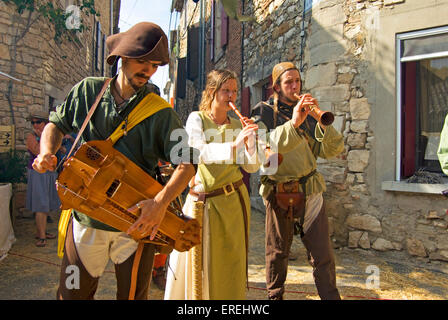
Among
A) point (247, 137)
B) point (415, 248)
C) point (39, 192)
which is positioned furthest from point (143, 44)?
point (39, 192)

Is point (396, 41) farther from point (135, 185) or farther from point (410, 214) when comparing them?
point (135, 185)

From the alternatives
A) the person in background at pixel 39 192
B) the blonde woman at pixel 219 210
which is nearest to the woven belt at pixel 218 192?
the blonde woman at pixel 219 210

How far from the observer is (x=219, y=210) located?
214 cm

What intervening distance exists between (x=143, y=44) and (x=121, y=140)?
0.44m

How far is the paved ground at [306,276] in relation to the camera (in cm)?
309

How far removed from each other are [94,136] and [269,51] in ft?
17.1

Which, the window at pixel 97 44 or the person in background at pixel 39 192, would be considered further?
the window at pixel 97 44

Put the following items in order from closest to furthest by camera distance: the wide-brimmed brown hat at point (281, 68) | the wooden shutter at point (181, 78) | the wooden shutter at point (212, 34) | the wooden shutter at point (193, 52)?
1. the wide-brimmed brown hat at point (281, 68)
2. the wooden shutter at point (212, 34)
3. the wooden shutter at point (193, 52)
4. the wooden shutter at point (181, 78)

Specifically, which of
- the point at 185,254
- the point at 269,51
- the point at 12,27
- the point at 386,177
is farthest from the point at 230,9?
the point at 12,27

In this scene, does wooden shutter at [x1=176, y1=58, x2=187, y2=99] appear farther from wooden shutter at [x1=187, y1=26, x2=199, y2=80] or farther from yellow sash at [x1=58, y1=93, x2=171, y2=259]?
yellow sash at [x1=58, y1=93, x2=171, y2=259]

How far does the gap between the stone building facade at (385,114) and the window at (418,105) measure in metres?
0.01

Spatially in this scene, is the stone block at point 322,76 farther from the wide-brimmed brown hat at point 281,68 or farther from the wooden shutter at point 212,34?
the wooden shutter at point 212,34
